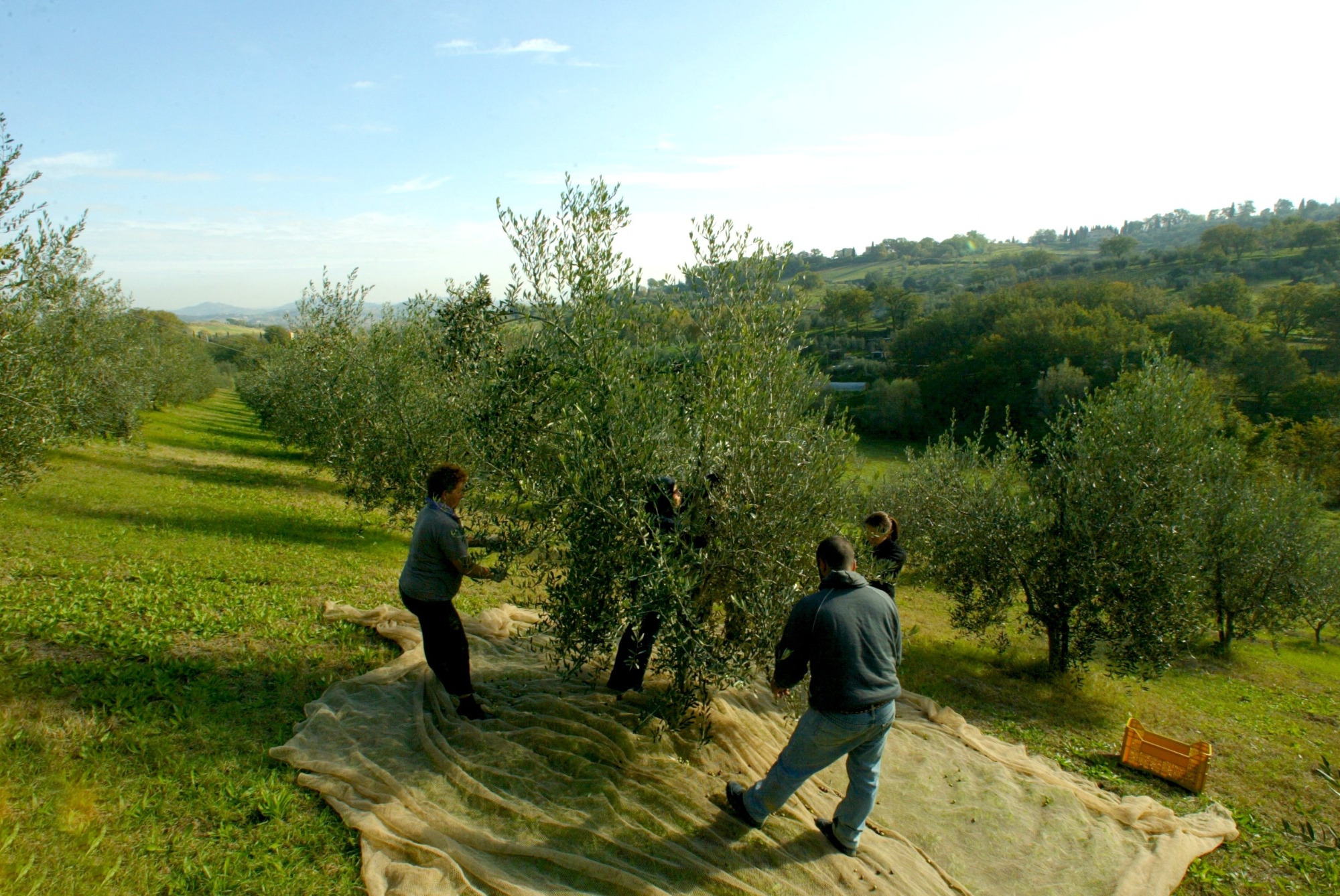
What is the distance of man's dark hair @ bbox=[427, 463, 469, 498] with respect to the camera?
6.83 metres

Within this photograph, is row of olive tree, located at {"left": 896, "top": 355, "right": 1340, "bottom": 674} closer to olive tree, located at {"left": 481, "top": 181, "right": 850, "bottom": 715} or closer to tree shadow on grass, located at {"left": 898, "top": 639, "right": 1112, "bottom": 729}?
tree shadow on grass, located at {"left": 898, "top": 639, "right": 1112, "bottom": 729}

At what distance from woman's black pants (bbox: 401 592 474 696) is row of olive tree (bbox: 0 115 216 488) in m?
8.38

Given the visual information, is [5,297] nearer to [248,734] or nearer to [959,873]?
[248,734]

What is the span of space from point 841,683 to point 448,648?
3.92m

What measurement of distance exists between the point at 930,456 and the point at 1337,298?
76895 mm

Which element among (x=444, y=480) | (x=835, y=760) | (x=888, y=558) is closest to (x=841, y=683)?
(x=835, y=760)

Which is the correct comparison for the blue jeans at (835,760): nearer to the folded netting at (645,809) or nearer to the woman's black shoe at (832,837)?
the woman's black shoe at (832,837)

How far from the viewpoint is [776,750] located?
24.2 feet

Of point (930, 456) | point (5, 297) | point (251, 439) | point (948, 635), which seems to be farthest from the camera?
point (251, 439)

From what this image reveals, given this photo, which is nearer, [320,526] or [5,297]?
[5,297]

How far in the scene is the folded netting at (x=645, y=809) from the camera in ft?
17.0

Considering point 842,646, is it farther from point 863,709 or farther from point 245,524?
point 245,524

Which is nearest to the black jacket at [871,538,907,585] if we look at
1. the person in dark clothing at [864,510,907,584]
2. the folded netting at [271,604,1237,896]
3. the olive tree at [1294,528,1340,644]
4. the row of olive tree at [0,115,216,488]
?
the person in dark clothing at [864,510,907,584]

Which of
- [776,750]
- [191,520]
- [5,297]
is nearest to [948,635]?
[776,750]
